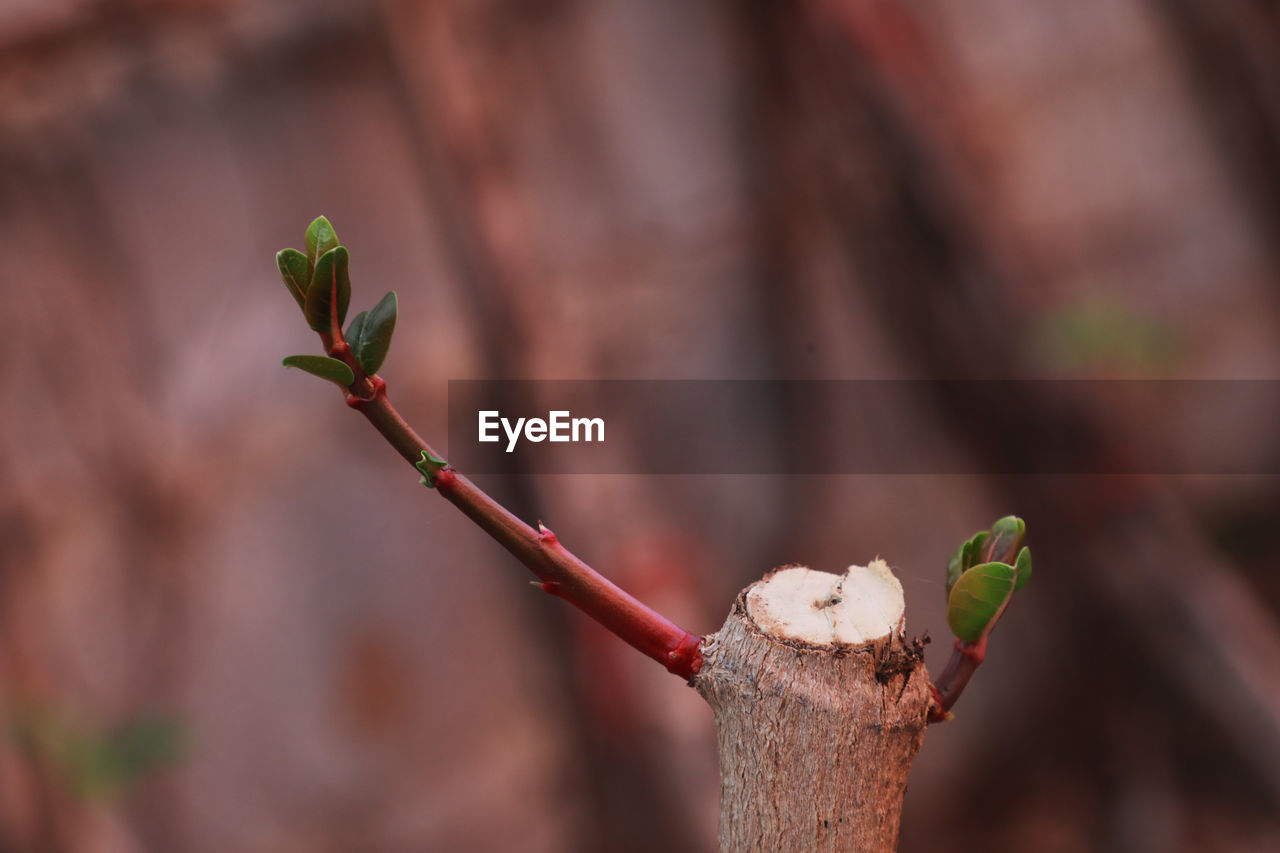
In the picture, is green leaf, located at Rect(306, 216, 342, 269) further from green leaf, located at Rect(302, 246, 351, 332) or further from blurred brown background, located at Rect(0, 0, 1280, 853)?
blurred brown background, located at Rect(0, 0, 1280, 853)

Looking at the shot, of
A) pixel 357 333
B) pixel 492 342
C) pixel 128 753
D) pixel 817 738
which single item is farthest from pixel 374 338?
pixel 128 753

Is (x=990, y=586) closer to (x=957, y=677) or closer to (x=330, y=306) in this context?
Answer: (x=957, y=677)

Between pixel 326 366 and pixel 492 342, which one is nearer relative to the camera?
pixel 326 366

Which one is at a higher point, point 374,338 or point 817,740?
point 374,338

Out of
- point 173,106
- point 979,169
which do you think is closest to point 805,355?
point 979,169

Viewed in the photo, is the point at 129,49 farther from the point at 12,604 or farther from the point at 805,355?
the point at 805,355

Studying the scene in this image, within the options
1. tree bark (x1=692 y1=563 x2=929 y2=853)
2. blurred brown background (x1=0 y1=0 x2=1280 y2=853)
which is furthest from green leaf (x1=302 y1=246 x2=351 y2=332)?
blurred brown background (x1=0 y1=0 x2=1280 y2=853)

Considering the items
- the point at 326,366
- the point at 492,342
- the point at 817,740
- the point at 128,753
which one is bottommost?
the point at 128,753
